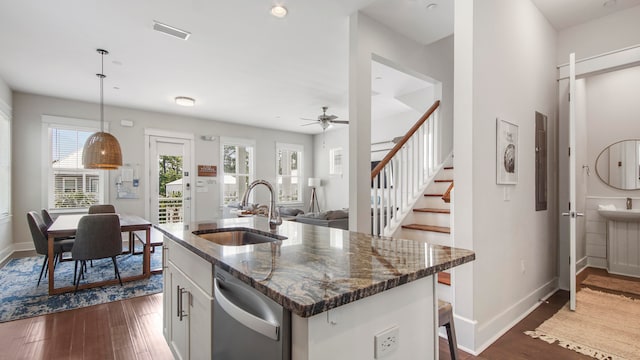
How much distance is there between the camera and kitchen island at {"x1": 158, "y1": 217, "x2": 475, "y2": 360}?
2.69 feet

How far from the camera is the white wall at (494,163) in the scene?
2.18 meters

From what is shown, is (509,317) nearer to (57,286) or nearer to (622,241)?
(622,241)

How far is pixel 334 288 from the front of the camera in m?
0.85

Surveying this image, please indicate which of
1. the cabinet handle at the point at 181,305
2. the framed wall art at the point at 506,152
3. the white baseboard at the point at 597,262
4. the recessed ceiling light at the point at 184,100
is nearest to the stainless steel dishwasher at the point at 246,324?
the cabinet handle at the point at 181,305

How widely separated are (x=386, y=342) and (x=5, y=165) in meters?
6.39

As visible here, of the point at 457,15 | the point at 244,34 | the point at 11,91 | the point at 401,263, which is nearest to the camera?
the point at 401,263

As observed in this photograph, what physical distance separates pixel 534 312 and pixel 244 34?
12.9 ft

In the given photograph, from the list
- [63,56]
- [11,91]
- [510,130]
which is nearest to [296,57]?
[510,130]

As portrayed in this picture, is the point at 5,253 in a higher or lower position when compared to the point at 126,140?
lower

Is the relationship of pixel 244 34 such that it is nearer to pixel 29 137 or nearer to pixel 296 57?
pixel 296 57

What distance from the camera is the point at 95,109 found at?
5855 mm

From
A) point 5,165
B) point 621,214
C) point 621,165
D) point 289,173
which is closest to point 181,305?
point 621,214

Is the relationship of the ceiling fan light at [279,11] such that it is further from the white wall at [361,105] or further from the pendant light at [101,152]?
the pendant light at [101,152]

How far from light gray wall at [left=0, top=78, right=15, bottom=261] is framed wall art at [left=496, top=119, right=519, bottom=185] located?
648cm
